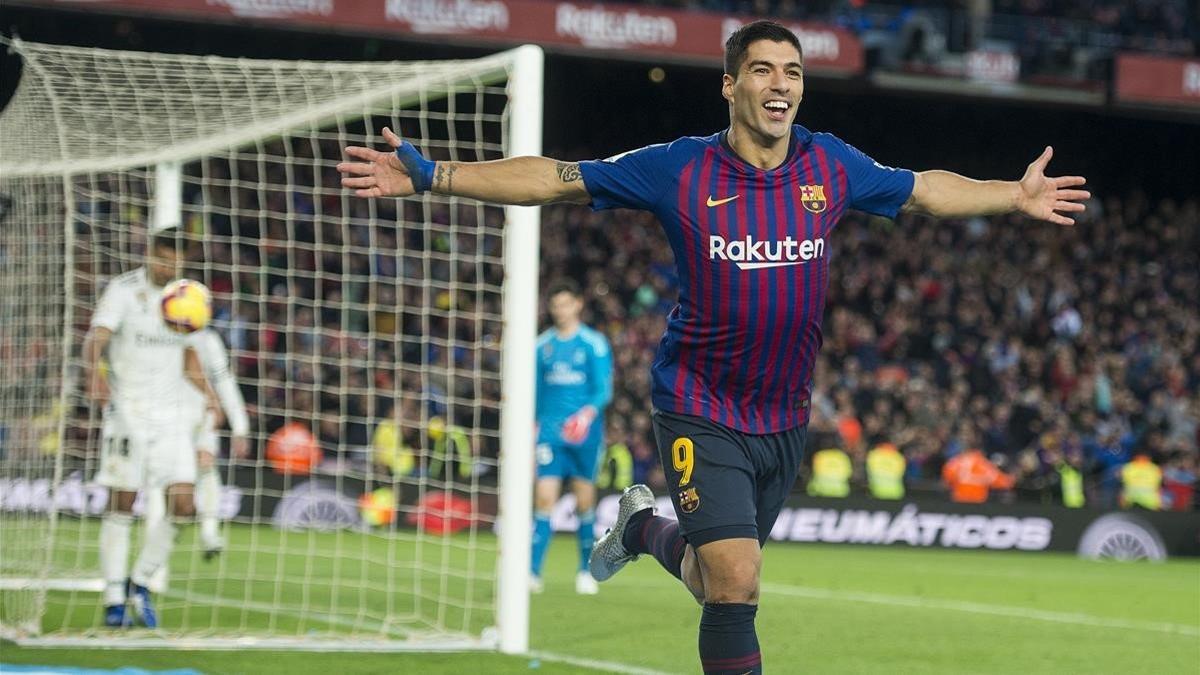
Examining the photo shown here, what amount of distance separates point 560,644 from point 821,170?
3.88 m

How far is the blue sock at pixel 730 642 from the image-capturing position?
5.19 meters

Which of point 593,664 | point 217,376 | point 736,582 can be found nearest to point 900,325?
point 217,376

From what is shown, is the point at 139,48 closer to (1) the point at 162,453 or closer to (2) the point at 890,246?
(2) the point at 890,246

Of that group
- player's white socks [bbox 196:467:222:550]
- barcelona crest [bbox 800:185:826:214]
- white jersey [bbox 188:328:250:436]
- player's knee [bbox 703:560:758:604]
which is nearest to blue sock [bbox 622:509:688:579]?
player's knee [bbox 703:560:758:604]

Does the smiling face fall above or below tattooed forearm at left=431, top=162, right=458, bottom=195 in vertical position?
above

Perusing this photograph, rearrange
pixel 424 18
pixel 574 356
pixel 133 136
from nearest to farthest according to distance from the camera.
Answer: pixel 133 136, pixel 574 356, pixel 424 18

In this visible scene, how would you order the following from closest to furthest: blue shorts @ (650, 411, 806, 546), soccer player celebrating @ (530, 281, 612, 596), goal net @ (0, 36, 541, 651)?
blue shorts @ (650, 411, 806, 546) → goal net @ (0, 36, 541, 651) → soccer player celebrating @ (530, 281, 612, 596)

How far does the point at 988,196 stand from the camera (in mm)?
5660

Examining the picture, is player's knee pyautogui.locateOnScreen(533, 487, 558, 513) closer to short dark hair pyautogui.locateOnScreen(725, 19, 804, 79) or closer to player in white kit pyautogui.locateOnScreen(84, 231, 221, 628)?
player in white kit pyautogui.locateOnScreen(84, 231, 221, 628)

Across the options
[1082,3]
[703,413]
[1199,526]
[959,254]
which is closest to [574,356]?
[703,413]

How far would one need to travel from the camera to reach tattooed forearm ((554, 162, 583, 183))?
5.39 metres

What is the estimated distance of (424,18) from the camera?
2097cm

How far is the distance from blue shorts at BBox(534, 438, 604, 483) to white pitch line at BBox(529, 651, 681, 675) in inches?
135

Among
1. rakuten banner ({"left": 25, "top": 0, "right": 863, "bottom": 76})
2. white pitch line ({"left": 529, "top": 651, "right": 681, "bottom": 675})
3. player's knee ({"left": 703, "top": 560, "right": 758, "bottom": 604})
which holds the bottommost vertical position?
white pitch line ({"left": 529, "top": 651, "right": 681, "bottom": 675})
